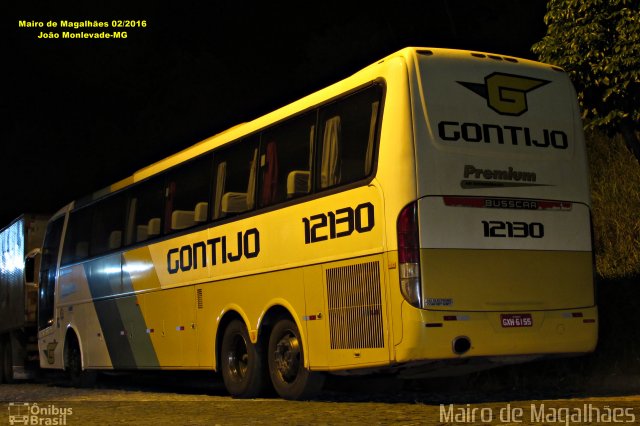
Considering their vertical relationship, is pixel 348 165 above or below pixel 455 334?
above

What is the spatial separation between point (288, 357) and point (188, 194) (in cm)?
344

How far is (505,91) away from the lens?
36.1ft

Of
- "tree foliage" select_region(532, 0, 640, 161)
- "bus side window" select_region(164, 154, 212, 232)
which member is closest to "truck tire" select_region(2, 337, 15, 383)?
"bus side window" select_region(164, 154, 212, 232)

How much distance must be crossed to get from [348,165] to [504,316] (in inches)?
85.3

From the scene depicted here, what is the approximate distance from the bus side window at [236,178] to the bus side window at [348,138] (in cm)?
170

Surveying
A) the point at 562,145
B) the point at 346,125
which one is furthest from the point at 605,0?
the point at 346,125

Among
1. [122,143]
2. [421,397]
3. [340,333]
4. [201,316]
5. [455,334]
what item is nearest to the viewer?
[455,334]

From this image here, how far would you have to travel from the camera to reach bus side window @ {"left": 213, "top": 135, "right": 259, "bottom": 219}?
13.0 metres

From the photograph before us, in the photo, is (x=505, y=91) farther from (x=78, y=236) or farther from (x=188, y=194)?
(x=78, y=236)

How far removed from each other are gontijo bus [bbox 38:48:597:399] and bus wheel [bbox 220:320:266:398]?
0.02m

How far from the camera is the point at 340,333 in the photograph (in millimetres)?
10961

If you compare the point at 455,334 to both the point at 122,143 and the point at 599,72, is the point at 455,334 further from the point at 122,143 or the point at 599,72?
the point at 122,143

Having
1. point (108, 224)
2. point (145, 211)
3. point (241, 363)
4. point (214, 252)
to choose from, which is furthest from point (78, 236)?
point (241, 363)

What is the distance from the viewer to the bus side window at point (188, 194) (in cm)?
1422
